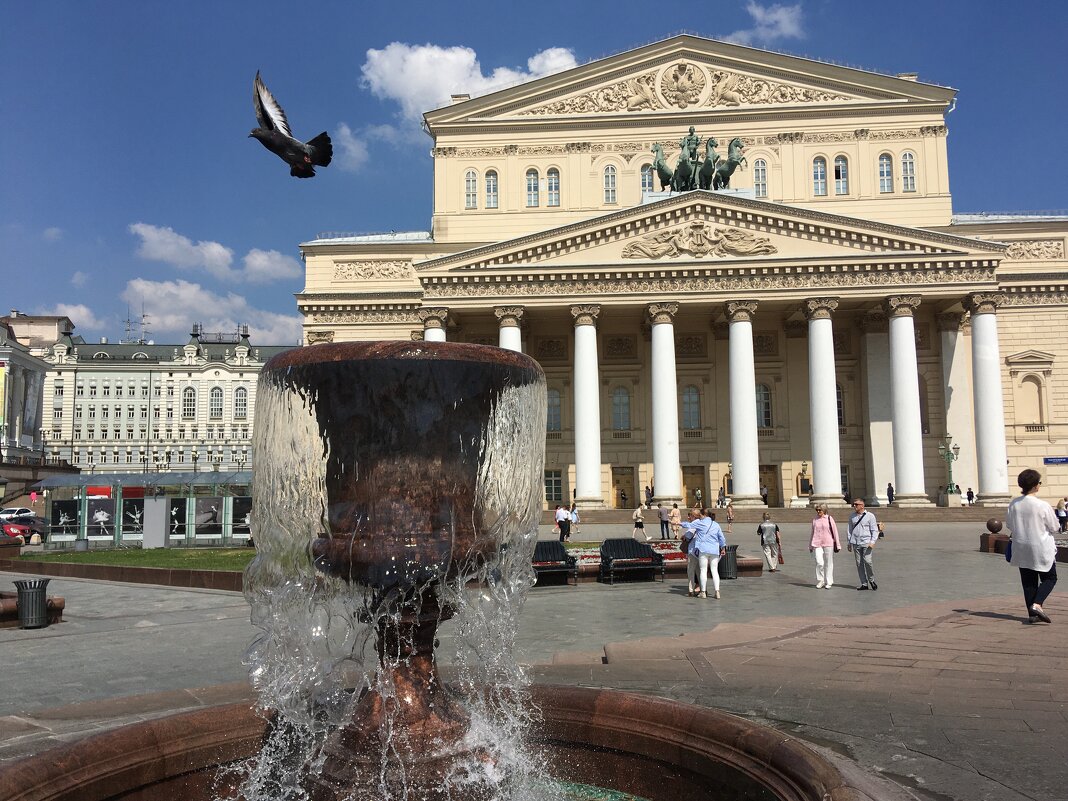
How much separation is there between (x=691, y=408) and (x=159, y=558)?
27.7m

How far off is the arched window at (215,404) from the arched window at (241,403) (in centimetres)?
153

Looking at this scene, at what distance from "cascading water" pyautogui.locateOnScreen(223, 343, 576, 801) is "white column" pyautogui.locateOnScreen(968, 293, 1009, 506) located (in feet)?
123

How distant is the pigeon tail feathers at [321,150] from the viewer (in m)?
7.31

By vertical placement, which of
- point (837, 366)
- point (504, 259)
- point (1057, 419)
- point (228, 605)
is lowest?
point (228, 605)

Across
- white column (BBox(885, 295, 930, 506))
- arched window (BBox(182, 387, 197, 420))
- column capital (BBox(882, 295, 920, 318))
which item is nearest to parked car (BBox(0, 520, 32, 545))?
white column (BBox(885, 295, 930, 506))

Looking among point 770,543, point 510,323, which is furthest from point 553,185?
point 770,543

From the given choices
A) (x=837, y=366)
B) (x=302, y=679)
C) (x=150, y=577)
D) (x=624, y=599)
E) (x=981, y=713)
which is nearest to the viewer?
(x=302, y=679)

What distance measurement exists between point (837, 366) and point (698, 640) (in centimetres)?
3614

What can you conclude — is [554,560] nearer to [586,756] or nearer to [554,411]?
[586,756]

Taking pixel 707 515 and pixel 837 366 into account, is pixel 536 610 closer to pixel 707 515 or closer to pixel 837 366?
pixel 707 515

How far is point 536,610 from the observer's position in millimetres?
12922

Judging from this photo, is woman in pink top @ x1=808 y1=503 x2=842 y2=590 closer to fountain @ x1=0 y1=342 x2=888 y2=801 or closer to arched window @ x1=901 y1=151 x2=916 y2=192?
fountain @ x1=0 y1=342 x2=888 y2=801

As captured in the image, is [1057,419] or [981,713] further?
[1057,419]

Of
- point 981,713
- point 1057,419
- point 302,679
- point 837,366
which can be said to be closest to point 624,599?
point 981,713
